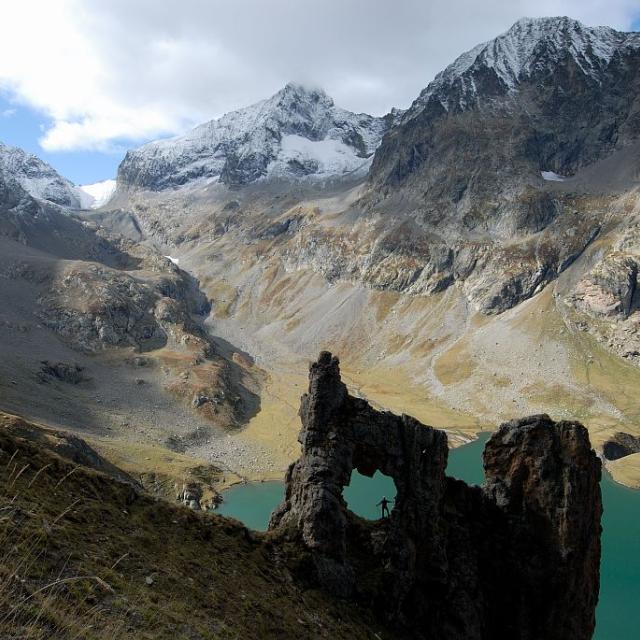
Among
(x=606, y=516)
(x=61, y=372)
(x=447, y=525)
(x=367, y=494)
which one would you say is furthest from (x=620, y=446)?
(x=61, y=372)

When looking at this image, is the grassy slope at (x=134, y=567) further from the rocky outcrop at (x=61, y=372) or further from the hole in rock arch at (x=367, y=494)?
the rocky outcrop at (x=61, y=372)

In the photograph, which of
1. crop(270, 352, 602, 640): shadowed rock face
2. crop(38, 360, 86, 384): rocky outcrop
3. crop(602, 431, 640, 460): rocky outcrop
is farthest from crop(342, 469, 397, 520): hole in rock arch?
crop(38, 360, 86, 384): rocky outcrop

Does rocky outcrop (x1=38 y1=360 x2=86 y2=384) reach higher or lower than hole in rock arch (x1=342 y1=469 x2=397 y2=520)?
higher

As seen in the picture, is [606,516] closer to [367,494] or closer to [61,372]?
[367,494]

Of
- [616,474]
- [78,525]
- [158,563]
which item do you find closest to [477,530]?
[158,563]

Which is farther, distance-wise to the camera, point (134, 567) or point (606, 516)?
point (606, 516)

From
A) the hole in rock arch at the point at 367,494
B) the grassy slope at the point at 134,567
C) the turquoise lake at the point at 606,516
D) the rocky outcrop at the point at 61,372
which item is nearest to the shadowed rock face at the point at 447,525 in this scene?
the grassy slope at the point at 134,567

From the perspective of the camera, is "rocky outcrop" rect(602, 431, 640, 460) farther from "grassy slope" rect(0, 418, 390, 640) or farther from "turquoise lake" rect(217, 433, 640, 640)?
"grassy slope" rect(0, 418, 390, 640)
